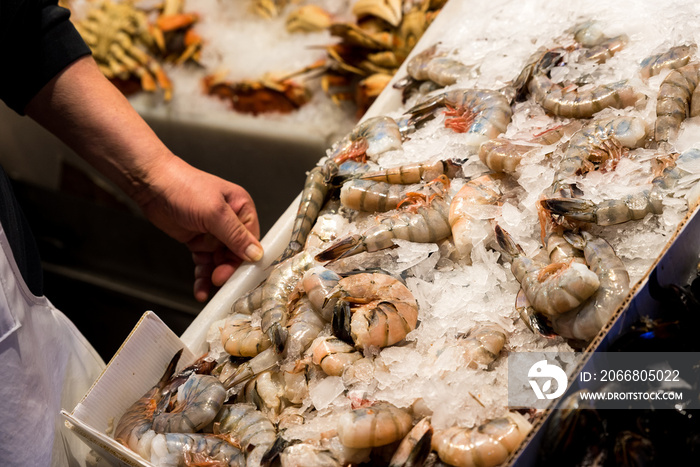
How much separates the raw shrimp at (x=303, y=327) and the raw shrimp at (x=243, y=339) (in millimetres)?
98

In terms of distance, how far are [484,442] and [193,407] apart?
2.43ft

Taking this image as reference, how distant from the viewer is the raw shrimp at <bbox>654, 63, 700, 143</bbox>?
1.56m

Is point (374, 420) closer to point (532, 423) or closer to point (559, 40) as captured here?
point (532, 423)

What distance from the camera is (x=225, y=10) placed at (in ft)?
13.6

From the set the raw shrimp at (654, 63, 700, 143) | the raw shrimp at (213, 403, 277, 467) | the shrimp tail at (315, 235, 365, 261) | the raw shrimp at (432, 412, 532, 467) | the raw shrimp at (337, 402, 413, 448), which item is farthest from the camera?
the shrimp tail at (315, 235, 365, 261)

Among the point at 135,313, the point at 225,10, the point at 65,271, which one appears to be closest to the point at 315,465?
the point at 135,313

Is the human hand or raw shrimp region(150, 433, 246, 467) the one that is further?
the human hand

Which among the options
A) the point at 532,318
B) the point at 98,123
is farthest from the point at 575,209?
the point at 98,123

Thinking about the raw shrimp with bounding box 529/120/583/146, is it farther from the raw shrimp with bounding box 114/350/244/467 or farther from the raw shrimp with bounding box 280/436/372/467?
the raw shrimp with bounding box 114/350/244/467

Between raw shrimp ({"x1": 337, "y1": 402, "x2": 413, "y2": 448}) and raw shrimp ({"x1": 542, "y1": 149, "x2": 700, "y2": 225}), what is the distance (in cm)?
62

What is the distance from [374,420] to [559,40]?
1.59 meters

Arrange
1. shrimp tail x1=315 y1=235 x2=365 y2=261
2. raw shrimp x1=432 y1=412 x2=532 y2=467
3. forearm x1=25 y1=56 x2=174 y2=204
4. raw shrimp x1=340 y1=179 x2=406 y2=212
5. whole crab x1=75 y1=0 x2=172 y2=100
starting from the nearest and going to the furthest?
1. raw shrimp x1=432 y1=412 x2=532 y2=467
2. shrimp tail x1=315 y1=235 x2=365 y2=261
3. raw shrimp x1=340 y1=179 x2=406 y2=212
4. forearm x1=25 y1=56 x2=174 y2=204
5. whole crab x1=75 y1=0 x2=172 y2=100

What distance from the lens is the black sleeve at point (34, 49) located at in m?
2.07

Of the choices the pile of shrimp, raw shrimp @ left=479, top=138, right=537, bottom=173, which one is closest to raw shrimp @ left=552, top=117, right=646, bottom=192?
the pile of shrimp
